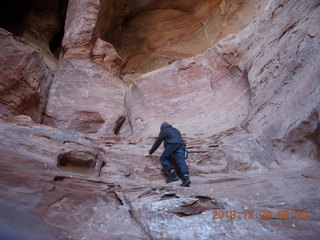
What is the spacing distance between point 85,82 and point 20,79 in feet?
7.71

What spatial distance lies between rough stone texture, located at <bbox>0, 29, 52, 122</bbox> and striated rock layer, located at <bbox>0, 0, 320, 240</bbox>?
37mm

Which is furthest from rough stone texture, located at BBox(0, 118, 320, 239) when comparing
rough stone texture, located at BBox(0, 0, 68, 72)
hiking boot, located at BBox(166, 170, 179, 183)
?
rough stone texture, located at BBox(0, 0, 68, 72)

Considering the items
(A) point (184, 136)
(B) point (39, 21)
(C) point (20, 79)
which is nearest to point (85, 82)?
(C) point (20, 79)

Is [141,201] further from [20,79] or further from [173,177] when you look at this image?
[20,79]

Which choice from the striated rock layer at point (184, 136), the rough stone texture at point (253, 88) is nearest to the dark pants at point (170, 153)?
the striated rock layer at point (184, 136)

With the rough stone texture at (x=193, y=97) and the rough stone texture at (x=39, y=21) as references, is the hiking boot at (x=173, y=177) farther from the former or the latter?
the rough stone texture at (x=39, y=21)

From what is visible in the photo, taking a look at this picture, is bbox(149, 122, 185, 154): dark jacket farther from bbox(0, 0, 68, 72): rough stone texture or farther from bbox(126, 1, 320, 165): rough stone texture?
bbox(0, 0, 68, 72): rough stone texture

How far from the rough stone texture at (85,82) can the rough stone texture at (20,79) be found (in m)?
0.48

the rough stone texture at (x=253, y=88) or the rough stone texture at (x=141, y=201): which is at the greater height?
the rough stone texture at (x=253, y=88)

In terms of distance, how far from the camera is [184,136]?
7.37 m

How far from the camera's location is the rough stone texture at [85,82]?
31.2 ft

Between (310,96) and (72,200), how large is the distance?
159 inches

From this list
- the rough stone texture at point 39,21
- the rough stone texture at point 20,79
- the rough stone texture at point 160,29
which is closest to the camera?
the rough stone texture at point 20,79

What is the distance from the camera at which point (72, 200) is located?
3986 millimetres
